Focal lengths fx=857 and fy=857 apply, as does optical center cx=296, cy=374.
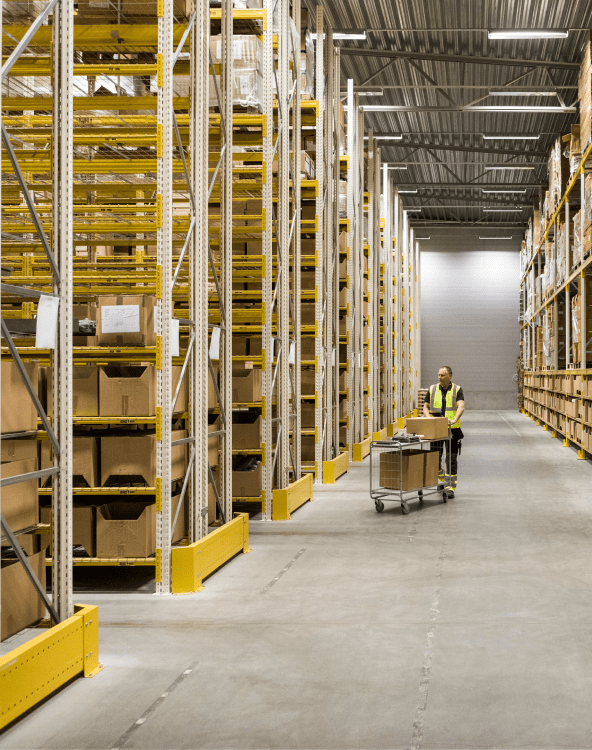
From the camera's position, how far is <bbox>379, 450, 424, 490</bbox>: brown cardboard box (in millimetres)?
10219

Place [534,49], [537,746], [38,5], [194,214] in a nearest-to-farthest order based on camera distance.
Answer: [537,746] < [38,5] < [194,214] < [534,49]

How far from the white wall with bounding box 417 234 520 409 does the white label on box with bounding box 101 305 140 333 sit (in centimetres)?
3208

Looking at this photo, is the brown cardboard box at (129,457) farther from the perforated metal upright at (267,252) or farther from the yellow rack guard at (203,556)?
the perforated metal upright at (267,252)

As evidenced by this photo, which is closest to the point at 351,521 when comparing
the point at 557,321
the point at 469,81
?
the point at 557,321

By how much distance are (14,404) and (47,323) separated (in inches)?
21.7

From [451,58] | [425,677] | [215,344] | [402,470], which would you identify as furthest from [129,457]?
[451,58]

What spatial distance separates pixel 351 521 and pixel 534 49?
43.9 ft

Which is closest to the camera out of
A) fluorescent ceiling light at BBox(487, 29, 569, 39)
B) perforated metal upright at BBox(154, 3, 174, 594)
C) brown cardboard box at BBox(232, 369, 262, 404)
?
perforated metal upright at BBox(154, 3, 174, 594)

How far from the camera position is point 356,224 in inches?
587

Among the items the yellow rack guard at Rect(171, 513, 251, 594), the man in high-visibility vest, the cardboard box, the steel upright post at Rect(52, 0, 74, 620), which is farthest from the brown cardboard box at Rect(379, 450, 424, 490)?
the steel upright post at Rect(52, 0, 74, 620)

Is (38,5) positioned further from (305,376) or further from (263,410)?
(305,376)

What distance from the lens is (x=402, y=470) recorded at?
33.6ft

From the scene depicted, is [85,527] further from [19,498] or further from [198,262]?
[198,262]

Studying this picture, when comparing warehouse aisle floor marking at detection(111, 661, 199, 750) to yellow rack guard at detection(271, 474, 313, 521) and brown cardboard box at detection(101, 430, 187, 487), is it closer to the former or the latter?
brown cardboard box at detection(101, 430, 187, 487)
